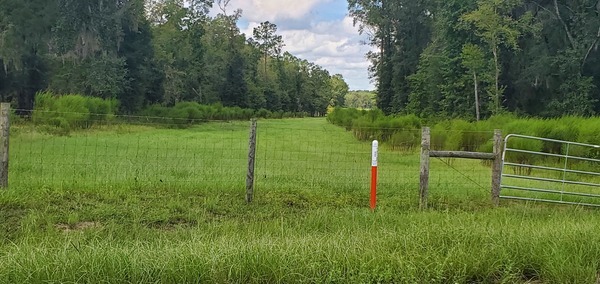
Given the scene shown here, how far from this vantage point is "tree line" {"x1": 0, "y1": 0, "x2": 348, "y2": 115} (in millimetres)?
27281

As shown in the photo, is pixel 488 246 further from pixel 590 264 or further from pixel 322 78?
pixel 322 78

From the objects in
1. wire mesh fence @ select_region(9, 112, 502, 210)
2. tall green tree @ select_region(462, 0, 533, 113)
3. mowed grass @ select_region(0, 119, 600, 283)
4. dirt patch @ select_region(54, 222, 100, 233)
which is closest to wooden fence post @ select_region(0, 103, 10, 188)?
mowed grass @ select_region(0, 119, 600, 283)

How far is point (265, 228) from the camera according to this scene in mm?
4965

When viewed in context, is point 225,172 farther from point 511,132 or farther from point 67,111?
point 67,111

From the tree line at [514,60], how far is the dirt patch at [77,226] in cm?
2659

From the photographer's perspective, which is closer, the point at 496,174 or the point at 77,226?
the point at 77,226

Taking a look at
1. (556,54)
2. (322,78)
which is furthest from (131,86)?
(322,78)

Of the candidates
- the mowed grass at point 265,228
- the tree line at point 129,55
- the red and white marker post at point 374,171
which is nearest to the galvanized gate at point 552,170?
the mowed grass at point 265,228

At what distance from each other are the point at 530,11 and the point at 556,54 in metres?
3.36

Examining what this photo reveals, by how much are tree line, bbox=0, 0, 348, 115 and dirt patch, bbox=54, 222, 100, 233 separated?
2417cm

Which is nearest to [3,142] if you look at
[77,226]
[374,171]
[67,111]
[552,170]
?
[77,226]

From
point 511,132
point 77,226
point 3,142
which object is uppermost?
point 511,132

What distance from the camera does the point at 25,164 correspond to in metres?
8.60

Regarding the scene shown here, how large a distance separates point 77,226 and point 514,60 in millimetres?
32431
